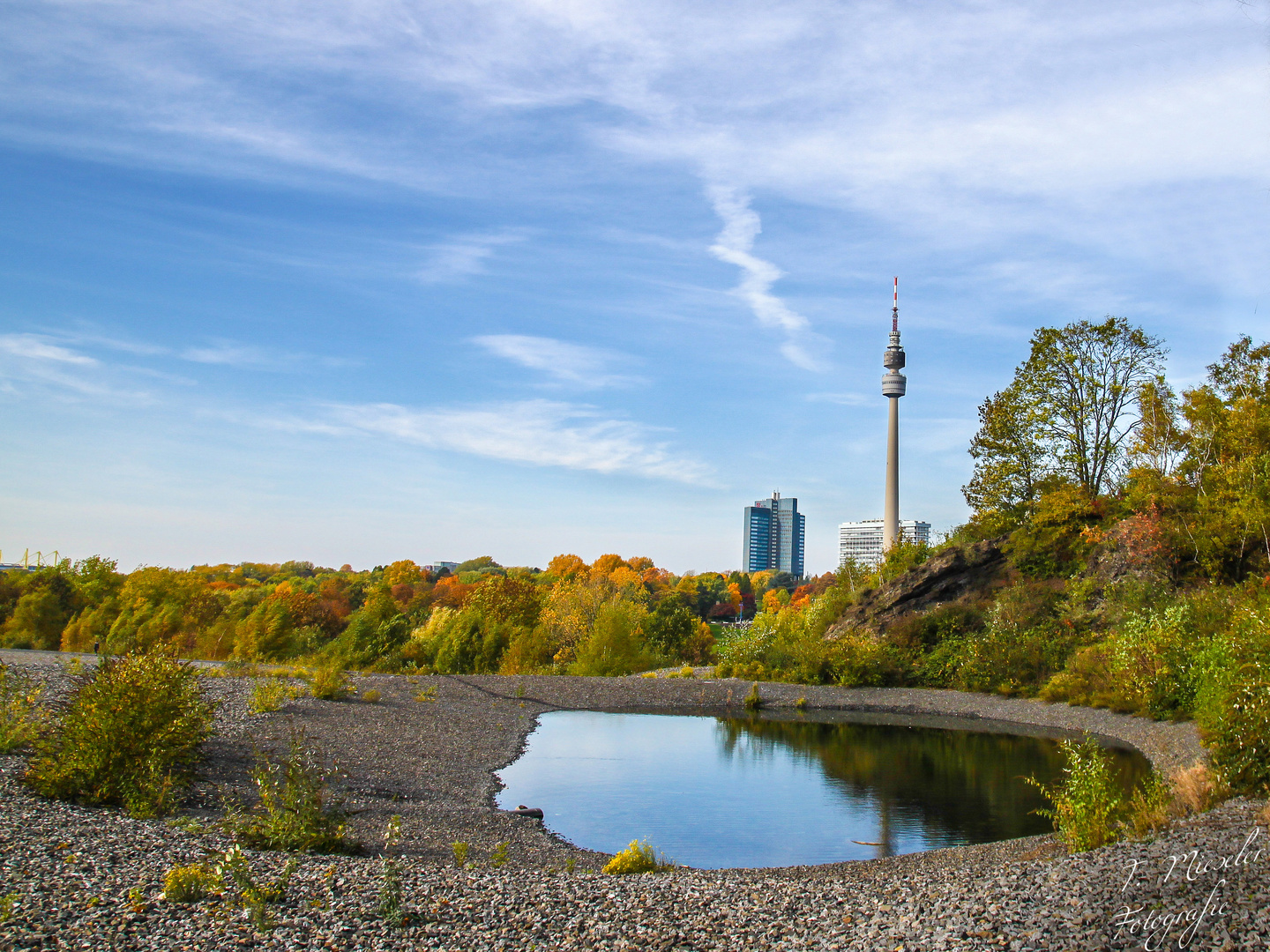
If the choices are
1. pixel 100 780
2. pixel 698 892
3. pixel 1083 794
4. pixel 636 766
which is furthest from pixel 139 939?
pixel 636 766

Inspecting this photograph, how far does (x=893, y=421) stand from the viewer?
5903cm

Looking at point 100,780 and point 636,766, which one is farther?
point 636,766

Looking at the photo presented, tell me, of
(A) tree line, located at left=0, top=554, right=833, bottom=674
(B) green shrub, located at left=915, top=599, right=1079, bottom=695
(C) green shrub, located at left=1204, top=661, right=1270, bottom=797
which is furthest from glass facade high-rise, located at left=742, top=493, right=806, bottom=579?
(C) green shrub, located at left=1204, top=661, right=1270, bottom=797

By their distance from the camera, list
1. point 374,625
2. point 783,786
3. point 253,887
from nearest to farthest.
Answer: point 253,887, point 783,786, point 374,625

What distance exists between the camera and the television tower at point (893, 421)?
5653 centimetres

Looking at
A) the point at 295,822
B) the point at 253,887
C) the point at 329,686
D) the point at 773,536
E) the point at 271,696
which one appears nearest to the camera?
the point at 253,887

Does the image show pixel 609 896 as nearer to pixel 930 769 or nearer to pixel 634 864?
pixel 634 864

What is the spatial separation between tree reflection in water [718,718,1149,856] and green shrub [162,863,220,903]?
7.47 meters

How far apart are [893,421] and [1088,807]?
53287mm

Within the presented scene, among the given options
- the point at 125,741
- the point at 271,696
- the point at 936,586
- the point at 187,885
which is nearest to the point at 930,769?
the point at 271,696

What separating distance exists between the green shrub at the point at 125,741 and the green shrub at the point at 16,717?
32cm

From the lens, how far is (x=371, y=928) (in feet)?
17.8

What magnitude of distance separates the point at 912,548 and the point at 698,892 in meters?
31.5

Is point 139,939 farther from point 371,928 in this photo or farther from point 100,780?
point 100,780
